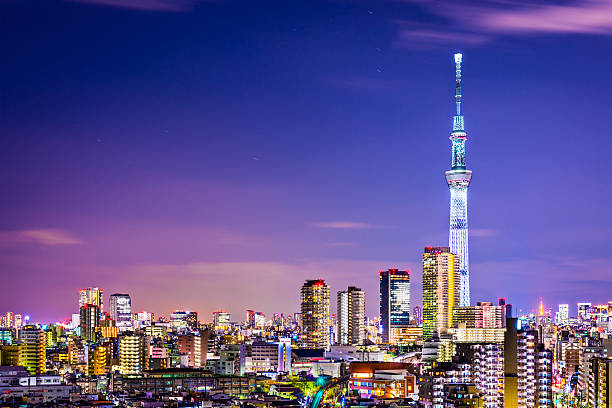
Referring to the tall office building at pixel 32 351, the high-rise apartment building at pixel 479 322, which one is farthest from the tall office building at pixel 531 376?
the high-rise apartment building at pixel 479 322

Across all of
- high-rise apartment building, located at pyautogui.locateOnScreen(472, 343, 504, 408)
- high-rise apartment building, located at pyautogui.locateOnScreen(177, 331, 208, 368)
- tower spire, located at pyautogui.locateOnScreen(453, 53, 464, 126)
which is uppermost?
tower spire, located at pyautogui.locateOnScreen(453, 53, 464, 126)

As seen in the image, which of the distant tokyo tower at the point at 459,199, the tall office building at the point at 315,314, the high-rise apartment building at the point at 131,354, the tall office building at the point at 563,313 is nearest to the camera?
the high-rise apartment building at the point at 131,354

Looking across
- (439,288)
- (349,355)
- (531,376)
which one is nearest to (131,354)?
(349,355)

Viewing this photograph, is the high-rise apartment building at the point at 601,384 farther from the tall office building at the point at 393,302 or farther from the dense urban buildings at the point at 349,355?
the tall office building at the point at 393,302

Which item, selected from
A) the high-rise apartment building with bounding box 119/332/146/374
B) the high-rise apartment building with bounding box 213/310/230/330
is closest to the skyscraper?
the high-rise apartment building with bounding box 213/310/230/330

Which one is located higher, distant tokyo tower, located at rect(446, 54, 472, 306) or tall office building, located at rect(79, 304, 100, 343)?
distant tokyo tower, located at rect(446, 54, 472, 306)

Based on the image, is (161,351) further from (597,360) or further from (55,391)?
(597,360)

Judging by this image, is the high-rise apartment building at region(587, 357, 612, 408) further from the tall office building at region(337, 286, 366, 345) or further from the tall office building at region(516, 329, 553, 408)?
the tall office building at region(337, 286, 366, 345)
